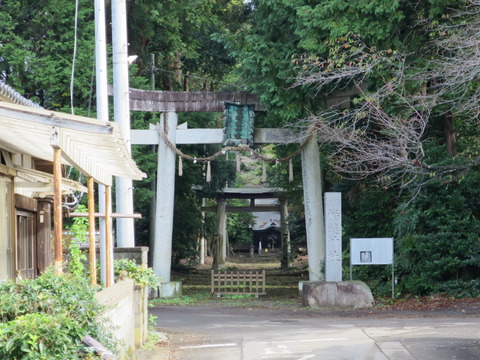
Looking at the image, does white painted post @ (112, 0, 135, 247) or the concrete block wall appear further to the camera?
white painted post @ (112, 0, 135, 247)

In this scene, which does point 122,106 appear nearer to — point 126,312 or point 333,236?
point 126,312

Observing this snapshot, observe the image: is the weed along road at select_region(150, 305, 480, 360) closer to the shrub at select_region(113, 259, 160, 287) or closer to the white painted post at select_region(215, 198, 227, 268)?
the shrub at select_region(113, 259, 160, 287)

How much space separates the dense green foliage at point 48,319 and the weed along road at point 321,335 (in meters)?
4.81

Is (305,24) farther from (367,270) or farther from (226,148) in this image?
(367,270)

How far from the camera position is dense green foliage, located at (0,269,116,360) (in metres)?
5.76

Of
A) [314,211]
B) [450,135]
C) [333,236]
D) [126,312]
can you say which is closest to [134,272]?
[126,312]

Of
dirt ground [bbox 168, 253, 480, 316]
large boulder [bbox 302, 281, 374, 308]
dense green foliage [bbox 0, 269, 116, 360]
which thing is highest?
dense green foliage [bbox 0, 269, 116, 360]

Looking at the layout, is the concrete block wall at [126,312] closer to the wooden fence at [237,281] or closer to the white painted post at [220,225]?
the wooden fence at [237,281]

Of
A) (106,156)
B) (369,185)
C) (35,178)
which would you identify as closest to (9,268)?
(35,178)

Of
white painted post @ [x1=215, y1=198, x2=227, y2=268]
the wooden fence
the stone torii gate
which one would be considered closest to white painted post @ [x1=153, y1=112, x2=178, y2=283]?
the stone torii gate

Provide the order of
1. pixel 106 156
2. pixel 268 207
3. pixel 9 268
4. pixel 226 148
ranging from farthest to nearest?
pixel 268 207 → pixel 226 148 → pixel 9 268 → pixel 106 156

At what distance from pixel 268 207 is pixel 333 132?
95.0ft

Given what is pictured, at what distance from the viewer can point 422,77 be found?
1742 cm

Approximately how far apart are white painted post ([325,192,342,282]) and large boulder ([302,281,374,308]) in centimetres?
56
